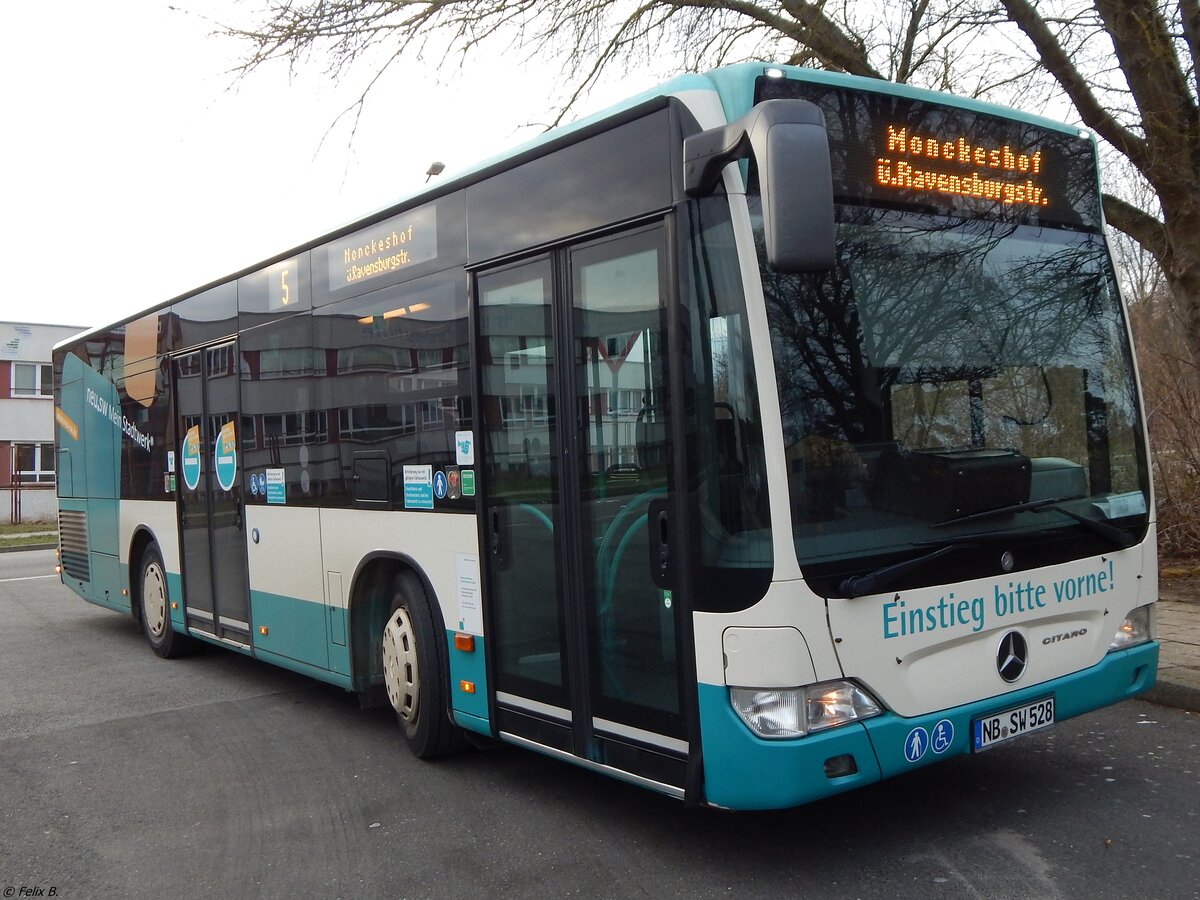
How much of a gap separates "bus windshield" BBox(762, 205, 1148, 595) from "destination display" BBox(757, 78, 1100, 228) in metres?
0.10

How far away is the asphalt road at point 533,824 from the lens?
4.23m

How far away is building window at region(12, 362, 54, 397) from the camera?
145 feet

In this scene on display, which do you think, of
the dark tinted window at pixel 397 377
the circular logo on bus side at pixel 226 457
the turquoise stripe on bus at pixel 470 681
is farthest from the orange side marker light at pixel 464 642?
the circular logo on bus side at pixel 226 457

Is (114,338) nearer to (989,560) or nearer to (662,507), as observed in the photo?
(662,507)

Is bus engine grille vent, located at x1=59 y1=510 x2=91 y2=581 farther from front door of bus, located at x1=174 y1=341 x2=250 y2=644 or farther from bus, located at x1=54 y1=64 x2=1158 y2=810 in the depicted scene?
bus, located at x1=54 y1=64 x2=1158 y2=810

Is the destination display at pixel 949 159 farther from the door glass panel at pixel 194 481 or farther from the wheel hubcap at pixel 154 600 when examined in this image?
A: the wheel hubcap at pixel 154 600

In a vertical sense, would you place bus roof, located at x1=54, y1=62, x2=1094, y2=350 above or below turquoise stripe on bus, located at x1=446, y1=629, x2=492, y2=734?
above

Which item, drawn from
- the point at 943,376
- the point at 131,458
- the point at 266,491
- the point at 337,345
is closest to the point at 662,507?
the point at 943,376

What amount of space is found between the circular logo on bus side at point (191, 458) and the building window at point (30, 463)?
3914 cm

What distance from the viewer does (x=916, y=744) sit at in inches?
160

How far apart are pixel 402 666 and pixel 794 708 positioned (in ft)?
9.25

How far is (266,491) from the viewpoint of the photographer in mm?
7508

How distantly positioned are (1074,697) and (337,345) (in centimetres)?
442

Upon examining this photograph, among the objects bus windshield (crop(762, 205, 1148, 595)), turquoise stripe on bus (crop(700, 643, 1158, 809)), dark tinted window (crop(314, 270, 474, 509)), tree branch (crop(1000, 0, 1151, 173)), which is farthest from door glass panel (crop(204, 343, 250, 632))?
tree branch (crop(1000, 0, 1151, 173))
